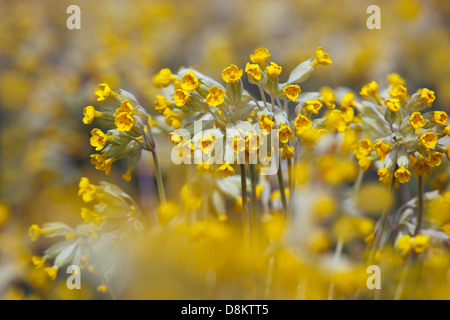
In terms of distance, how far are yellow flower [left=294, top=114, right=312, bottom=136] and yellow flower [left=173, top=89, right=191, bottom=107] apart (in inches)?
4.9

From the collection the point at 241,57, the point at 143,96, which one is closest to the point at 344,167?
the point at 143,96

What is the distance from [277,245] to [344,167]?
12 cm

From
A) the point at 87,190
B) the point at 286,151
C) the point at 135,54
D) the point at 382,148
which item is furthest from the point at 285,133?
the point at 135,54

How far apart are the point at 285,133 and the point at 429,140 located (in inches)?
6.3

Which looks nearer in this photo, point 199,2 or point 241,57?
point 241,57

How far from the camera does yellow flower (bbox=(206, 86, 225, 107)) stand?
1.54 feet

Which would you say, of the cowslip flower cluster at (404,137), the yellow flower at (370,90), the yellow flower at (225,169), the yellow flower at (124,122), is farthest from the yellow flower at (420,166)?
the yellow flower at (124,122)

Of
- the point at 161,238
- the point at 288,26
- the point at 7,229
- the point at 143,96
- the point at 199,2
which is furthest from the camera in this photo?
the point at 199,2

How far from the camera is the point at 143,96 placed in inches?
50.8

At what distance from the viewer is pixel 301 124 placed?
480 millimetres

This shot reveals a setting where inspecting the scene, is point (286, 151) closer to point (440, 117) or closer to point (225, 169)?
point (225, 169)

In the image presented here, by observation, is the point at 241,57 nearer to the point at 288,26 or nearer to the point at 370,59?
the point at 288,26

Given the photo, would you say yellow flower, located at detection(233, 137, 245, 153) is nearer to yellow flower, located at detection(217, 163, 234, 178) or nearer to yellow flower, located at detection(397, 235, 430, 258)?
yellow flower, located at detection(217, 163, 234, 178)

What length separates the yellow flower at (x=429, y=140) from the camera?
18.2 inches
